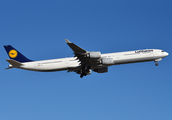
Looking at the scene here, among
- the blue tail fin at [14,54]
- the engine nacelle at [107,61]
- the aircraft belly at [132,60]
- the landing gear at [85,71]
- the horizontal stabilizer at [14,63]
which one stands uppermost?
the blue tail fin at [14,54]

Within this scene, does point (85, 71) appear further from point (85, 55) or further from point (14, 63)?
point (14, 63)

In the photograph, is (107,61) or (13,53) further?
(13,53)

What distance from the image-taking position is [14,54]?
52.8 m

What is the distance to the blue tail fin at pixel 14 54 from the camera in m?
52.5

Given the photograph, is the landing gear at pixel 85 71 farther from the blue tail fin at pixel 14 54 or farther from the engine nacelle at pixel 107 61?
the blue tail fin at pixel 14 54

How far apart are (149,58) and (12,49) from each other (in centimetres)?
3375

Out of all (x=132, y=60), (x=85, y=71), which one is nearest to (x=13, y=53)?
(x=85, y=71)

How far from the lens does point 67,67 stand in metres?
50.6

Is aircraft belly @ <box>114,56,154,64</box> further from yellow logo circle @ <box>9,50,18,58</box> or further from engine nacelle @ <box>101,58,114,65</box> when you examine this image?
yellow logo circle @ <box>9,50,18,58</box>

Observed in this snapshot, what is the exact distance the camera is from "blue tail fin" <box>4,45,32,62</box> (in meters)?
52.5

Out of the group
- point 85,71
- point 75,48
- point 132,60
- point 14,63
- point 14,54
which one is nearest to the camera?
point 75,48

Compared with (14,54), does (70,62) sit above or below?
below

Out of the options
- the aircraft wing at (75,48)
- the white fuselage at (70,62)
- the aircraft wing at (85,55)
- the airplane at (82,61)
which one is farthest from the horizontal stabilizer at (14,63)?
the aircraft wing at (75,48)

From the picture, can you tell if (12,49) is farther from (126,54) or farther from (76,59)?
(126,54)
